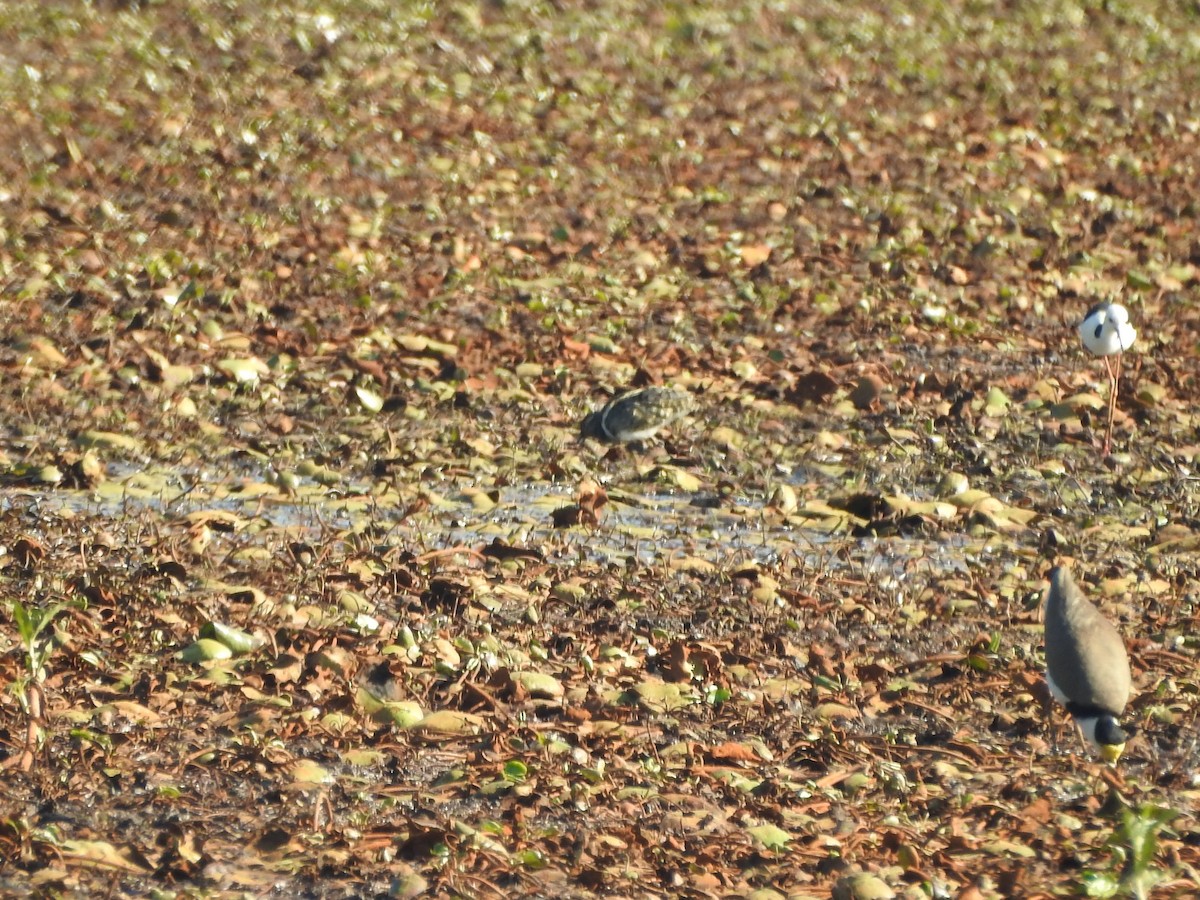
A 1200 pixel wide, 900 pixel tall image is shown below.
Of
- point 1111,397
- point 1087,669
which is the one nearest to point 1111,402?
point 1111,397

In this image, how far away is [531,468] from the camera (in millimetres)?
5895

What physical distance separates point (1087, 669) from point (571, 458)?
252cm

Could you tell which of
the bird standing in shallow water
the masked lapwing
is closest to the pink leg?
the bird standing in shallow water

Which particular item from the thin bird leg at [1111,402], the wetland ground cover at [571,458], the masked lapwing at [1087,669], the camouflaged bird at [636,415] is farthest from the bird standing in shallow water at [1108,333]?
the masked lapwing at [1087,669]

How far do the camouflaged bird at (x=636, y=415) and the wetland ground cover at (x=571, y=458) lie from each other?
0.09 meters

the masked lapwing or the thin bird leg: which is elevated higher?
the thin bird leg

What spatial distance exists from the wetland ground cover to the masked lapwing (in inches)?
5.0

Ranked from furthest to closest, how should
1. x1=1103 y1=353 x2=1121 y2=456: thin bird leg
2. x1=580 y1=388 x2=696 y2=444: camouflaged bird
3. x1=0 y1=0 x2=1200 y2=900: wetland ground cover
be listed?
x1=580 y1=388 x2=696 y2=444: camouflaged bird < x1=1103 y1=353 x2=1121 y2=456: thin bird leg < x1=0 y1=0 x2=1200 y2=900: wetland ground cover

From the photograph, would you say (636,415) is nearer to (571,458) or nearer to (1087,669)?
(571,458)

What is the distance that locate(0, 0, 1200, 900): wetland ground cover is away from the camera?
368 centimetres

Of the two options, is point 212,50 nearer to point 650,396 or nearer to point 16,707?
point 650,396

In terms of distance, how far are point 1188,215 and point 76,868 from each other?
7217 millimetres

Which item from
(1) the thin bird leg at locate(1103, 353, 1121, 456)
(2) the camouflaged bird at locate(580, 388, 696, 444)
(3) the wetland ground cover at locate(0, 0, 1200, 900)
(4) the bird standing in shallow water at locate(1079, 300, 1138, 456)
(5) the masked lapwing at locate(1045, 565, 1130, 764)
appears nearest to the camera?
(3) the wetland ground cover at locate(0, 0, 1200, 900)

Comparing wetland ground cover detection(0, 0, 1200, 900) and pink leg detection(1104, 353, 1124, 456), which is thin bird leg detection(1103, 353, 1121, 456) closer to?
pink leg detection(1104, 353, 1124, 456)
